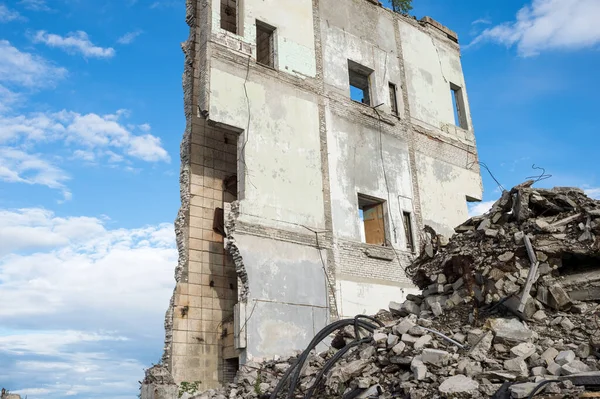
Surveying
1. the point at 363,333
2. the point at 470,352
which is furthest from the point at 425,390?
the point at 363,333

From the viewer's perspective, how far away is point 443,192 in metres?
15.8

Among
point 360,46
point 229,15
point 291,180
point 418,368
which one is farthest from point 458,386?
point 360,46

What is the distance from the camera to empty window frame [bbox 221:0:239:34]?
13.8 m

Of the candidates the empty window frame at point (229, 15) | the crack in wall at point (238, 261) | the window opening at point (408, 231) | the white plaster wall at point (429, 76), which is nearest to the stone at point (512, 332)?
the crack in wall at point (238, 261)

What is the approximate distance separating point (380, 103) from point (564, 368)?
34.9 feet

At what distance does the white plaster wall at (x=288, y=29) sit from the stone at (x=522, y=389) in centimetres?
965

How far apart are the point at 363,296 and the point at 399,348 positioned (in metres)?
6.43

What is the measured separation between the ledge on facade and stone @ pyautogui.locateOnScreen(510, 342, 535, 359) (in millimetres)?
14056

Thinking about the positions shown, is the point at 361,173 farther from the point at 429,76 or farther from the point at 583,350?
the point at 583,350

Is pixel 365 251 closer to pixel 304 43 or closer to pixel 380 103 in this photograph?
pixel 380 103

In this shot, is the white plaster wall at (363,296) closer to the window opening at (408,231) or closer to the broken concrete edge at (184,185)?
the window opening at (408,231)

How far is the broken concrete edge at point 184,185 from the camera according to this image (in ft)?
36.1

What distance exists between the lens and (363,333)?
25.4 ft

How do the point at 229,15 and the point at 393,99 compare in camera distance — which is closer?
the point at 229,15
